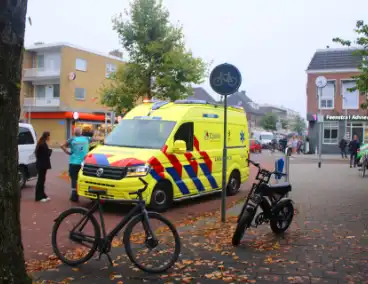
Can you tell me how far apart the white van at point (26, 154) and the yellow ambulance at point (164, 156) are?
3123 millimetres

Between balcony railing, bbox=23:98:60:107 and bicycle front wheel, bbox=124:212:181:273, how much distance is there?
136ft

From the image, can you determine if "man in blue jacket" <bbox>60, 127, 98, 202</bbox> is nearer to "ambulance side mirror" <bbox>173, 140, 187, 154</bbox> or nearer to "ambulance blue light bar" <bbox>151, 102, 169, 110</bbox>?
"ambulance blue light bar" <bbox>151, 102, 169, 110</bbox>

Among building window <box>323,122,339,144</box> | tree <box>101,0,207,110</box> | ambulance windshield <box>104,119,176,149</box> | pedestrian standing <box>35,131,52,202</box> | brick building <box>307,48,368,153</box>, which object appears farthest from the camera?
building window <box>323,122,339,144</box>

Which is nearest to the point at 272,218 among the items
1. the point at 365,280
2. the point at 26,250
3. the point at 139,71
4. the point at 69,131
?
the point at 365,280

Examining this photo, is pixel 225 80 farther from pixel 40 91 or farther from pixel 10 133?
pixel 40 91

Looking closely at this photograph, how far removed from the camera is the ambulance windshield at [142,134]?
9086 millimetres

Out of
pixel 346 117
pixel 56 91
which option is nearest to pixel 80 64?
pixel 56 91

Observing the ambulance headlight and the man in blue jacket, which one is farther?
the man in blue jacket

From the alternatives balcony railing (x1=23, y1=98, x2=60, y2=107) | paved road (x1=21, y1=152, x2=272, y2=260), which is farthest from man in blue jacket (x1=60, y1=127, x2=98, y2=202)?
balcony railing (x1=23, y1=98, x2=60, y2=107)

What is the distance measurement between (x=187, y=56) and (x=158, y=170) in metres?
12.8

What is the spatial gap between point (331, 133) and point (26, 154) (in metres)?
32.4

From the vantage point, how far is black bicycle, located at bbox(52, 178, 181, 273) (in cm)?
477

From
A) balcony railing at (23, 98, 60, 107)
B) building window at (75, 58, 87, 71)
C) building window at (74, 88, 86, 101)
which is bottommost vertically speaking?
balcony railing at (23, 98, 60, 107)

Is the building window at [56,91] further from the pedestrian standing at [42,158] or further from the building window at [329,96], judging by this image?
the pedestrian standing at [42,158]
